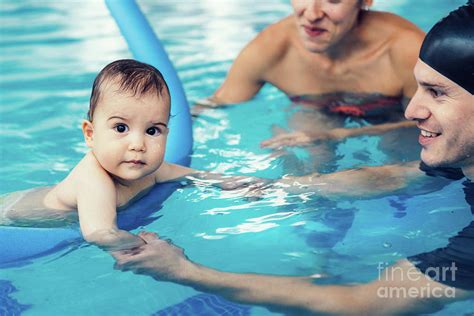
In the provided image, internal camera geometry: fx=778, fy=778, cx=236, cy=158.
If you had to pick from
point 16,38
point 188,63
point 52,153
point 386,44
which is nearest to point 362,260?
point 386,44

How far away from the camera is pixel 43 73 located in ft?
17.2

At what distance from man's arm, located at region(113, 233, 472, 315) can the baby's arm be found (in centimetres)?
7

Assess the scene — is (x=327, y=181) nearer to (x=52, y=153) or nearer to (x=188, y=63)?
(x=52, y=153)

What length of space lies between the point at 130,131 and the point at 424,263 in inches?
41.4

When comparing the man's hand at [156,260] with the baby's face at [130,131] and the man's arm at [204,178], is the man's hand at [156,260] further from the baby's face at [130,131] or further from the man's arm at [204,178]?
the man's arm at [204,178]

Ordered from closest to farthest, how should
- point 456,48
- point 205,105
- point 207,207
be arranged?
point 456,48 < point 207,207 < point 205,105

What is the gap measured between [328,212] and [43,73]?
2.85m

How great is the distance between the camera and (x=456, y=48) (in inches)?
102

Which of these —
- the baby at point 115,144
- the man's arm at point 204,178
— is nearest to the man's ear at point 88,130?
the baby at point 115,144

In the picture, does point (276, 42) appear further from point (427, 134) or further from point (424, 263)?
point (424, 263)

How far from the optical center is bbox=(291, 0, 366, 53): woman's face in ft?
11.7
